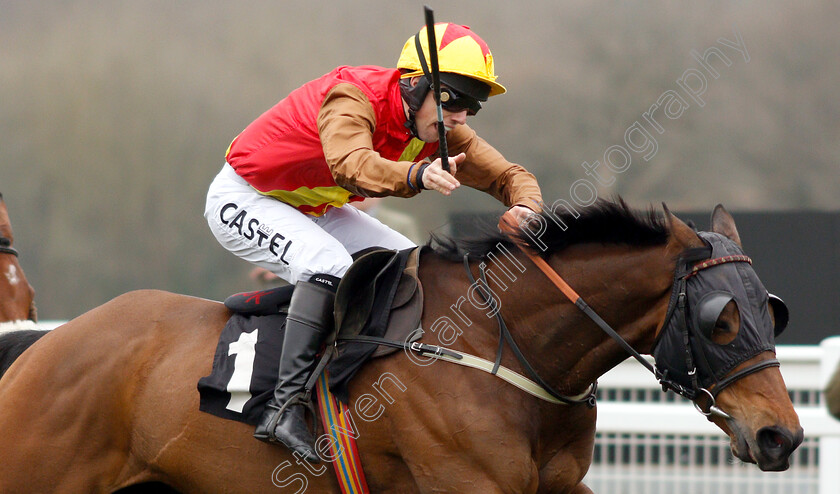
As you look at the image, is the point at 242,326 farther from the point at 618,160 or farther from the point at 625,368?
the point at 618,160

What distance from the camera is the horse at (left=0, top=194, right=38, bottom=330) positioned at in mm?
4078

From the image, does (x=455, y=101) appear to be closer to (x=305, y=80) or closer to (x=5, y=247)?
(x=5, y=247)

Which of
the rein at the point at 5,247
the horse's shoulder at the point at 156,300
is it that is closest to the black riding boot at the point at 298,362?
the horse's shoulder at the point at 156,300

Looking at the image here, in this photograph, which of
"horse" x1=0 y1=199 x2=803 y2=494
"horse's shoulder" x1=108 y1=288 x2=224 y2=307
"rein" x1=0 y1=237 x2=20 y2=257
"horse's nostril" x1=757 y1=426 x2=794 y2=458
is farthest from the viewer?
"rein" x1=0 y1=237 x2=20 y2=257

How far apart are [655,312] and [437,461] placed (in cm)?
79

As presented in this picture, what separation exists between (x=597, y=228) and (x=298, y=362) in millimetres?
1035

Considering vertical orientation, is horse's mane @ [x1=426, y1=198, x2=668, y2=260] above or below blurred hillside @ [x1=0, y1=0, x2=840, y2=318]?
below

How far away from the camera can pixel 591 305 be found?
276 centimetres

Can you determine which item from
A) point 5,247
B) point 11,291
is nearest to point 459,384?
point 11,291

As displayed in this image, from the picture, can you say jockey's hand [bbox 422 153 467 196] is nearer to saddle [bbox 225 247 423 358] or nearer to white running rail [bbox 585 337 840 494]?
saddle [bbox 225 247 423 358]

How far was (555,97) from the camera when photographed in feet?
23.9

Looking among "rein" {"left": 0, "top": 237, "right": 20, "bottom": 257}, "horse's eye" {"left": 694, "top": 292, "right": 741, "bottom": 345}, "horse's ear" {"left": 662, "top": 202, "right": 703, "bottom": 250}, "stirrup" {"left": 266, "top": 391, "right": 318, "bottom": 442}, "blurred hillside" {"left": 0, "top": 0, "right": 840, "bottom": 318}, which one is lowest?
"stirrup" {"left": 266, "top": 391, "right": 318, "bottom": 442}

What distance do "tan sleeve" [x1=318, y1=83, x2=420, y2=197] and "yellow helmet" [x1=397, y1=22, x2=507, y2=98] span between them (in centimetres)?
20

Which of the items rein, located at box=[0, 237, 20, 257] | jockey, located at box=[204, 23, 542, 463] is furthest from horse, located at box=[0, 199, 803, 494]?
rein, located at box=[0, 237, 20, 257]
